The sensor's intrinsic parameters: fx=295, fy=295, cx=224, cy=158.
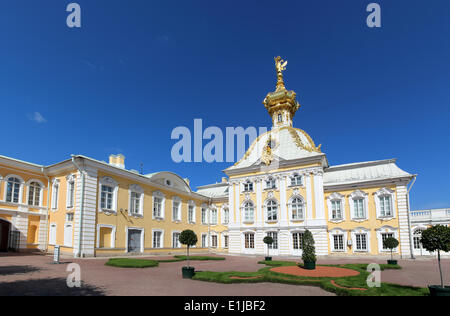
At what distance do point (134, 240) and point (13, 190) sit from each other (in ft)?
33.4

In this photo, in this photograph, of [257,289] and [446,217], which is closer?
[257,289]

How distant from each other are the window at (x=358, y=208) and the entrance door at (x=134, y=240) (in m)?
20.9

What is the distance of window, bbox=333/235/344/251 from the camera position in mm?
29203

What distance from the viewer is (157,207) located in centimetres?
3000

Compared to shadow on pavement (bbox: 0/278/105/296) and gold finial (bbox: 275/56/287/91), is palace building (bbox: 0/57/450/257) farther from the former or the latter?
shadow on pavement (bbox: 0/278/105/296)

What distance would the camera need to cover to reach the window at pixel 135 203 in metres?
26.6

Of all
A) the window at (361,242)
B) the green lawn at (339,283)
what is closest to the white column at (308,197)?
A: the window at (361,242)

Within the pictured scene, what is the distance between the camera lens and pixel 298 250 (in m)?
29.2

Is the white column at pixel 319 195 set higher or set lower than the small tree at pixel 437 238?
higher

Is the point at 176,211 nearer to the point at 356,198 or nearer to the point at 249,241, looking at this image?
the point at 249,241

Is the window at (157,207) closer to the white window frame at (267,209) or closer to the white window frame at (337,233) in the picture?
the white window frame at (267,209)
